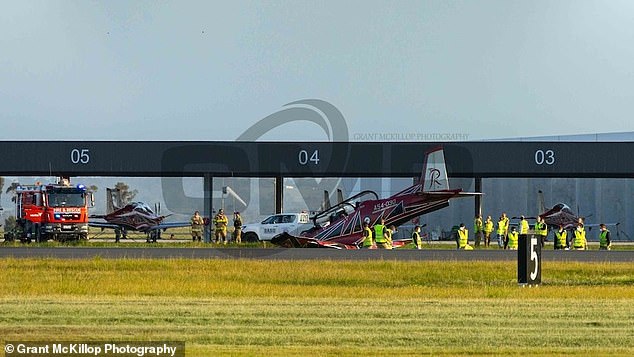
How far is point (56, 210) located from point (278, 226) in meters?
9.82

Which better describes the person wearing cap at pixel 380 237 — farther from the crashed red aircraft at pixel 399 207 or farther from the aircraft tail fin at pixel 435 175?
the aircraft tail fin at pixel 435 175

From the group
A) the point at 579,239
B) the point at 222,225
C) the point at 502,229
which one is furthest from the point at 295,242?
the point at 579,239

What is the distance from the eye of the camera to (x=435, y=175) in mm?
47688

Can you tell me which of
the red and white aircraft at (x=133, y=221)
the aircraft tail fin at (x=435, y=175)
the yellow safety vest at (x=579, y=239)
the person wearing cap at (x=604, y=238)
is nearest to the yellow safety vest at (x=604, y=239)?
the person wearing cap at (x=604, y=238)

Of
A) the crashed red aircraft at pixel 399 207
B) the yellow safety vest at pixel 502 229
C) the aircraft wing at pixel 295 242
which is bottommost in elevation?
the aircraft wing at pixel 295 242

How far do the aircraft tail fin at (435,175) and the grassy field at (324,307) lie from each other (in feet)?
46.4

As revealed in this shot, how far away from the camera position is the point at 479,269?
107 ft

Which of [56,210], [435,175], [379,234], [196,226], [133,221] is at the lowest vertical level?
[379,234]

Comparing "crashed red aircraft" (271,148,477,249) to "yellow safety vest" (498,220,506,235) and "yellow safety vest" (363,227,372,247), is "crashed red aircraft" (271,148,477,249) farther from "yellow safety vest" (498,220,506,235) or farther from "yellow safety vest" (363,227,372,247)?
"yellow safety vest" (498,220,506,235)

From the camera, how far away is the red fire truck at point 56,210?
51062 mm

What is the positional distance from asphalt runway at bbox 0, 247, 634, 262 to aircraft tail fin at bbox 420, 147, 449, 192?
563 centimetres

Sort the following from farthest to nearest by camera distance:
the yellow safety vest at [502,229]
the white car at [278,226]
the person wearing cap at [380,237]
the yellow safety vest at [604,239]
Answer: the white car at [278,226], the yellow safety vest at [502,229], the yellow safety vest at [604,239], the person wearing cap at [380,237]

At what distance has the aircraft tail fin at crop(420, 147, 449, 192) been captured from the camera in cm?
4766

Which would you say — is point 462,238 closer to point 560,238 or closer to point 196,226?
point 560,238
